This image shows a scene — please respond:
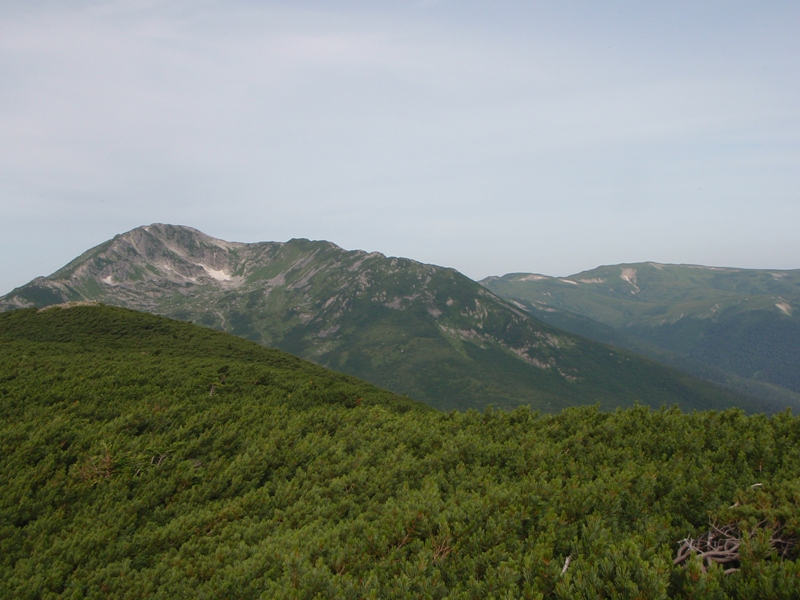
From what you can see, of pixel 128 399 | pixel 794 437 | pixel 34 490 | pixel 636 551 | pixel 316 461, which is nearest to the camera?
pixel 636 551

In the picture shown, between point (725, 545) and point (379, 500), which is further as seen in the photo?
point (379, 500)

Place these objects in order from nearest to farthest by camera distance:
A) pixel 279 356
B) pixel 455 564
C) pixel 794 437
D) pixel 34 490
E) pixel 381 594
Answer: pixel 381 594 < pixel 455 564 < pixel 794 437 < pixel 34 490 < pixel 279 356

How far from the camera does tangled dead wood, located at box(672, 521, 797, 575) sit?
991cm

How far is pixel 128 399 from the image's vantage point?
29844 millimetres

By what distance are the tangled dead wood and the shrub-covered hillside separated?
0.27ft

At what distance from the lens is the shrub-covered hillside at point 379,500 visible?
34.4 feet

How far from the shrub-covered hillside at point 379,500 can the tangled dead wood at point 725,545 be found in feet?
Result: 0.27

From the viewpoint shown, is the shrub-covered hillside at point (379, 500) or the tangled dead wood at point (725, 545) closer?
the tangled dead wood at point (725, 545)

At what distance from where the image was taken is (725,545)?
1020 cm

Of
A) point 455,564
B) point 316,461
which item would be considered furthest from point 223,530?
point 455,564

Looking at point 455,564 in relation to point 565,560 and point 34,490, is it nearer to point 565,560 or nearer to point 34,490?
point 565,560

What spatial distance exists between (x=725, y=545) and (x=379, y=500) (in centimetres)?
1168

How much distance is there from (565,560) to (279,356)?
195 feet

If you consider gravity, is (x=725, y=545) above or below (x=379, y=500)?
above
